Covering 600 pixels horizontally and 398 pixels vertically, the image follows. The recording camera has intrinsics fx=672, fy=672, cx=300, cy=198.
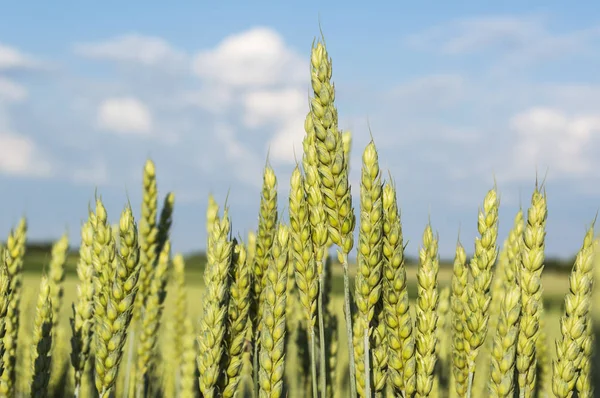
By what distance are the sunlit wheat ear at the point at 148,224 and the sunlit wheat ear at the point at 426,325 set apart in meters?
2.00

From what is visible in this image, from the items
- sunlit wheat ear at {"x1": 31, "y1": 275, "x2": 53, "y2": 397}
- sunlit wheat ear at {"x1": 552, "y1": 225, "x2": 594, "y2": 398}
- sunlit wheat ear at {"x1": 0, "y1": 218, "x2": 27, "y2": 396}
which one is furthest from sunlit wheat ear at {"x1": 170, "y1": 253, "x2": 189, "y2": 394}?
sunlit wheat ear at {"x1": 552, "y1": 225, "x2": 594, "y2": 398}

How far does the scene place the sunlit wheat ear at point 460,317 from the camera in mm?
2854

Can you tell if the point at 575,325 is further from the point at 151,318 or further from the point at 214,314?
the point at 151,318

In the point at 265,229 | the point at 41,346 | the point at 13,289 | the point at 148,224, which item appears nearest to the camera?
the point at 265,229

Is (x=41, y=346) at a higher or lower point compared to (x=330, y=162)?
lower

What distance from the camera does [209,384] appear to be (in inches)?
99.8

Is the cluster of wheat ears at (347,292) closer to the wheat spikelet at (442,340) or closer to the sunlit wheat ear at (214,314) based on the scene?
the sunlit wheat ear at (214,314)

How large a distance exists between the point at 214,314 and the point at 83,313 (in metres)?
1.22

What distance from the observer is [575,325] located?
2.61m

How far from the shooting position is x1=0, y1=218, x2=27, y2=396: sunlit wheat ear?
3592mm

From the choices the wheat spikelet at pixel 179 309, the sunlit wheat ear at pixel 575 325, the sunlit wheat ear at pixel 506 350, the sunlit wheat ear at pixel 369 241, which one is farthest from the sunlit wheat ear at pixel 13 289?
the sunlit wheat ear at pixel 575 325

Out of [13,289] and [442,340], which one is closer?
[13,289]

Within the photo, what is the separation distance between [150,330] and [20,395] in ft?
6.92

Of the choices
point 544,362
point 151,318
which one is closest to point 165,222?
point 151,318
